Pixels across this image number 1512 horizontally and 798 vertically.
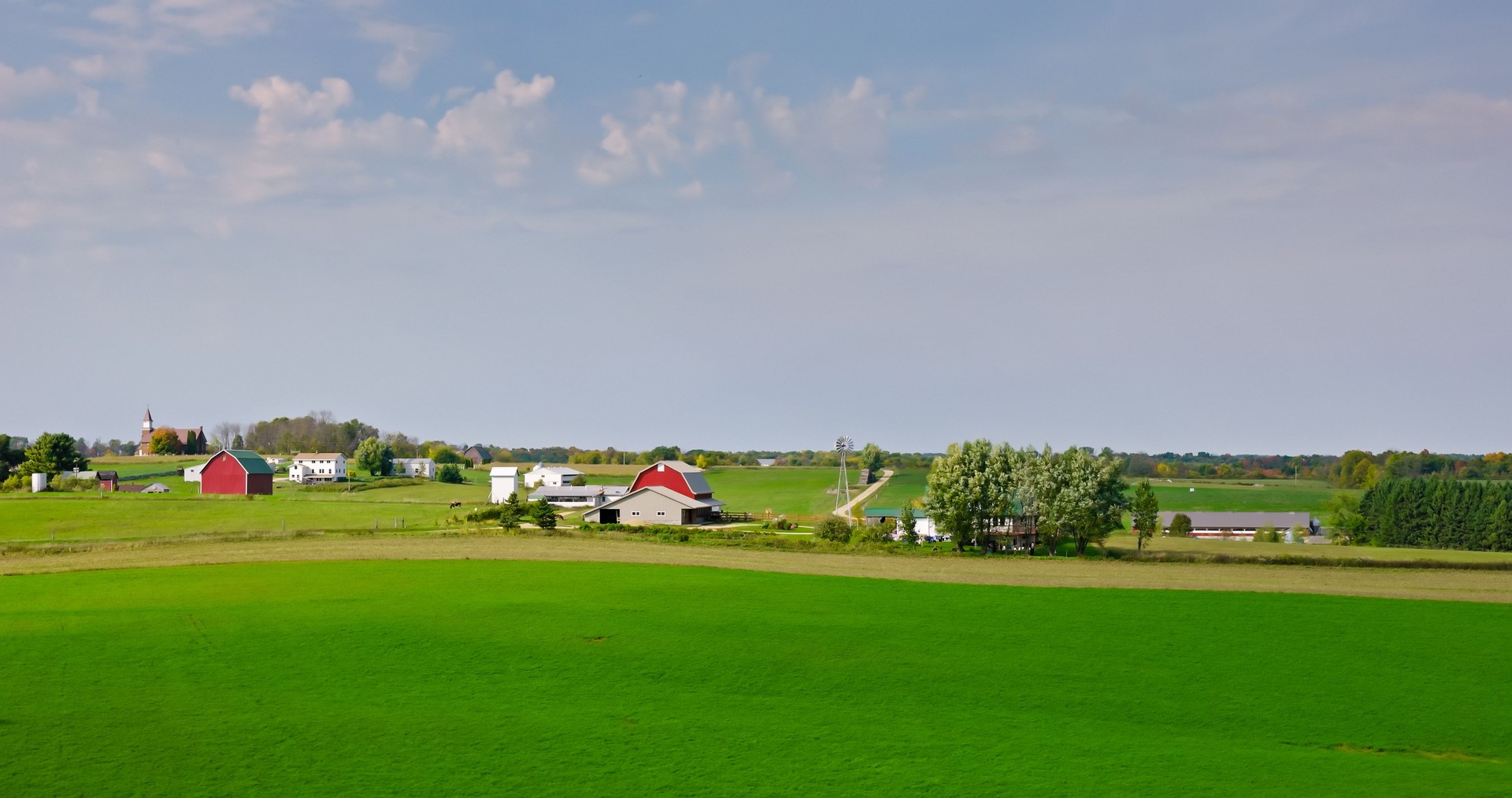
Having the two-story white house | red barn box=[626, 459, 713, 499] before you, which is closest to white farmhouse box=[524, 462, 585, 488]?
the two-story white house

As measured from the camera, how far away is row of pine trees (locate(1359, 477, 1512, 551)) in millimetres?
98500

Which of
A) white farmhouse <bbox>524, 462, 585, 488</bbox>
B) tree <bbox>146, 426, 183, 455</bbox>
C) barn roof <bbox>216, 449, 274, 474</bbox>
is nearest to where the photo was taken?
barn roof <bbox>216, 449, 274, 474</bbox>

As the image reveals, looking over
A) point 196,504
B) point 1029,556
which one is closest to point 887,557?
point 1029,556

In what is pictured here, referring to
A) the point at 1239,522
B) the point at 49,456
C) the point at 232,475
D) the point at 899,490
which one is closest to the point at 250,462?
the point at 232,475

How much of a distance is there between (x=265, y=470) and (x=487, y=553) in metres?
63.0

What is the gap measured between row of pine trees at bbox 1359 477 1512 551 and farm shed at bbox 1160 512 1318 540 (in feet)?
27.1

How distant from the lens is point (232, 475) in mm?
103750

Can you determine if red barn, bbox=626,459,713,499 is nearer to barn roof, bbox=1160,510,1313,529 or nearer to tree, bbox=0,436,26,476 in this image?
barn roof, bbox=1160,510,1313,529

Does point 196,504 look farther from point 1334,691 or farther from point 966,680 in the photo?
point 1334,691

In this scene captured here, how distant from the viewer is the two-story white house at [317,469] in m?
144

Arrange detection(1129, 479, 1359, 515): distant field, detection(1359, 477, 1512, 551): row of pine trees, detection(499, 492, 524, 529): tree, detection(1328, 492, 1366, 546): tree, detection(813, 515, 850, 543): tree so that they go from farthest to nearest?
detection(1129, 479, 1359, 515): distant field
detection(1328, 492, 1366, 546): tree
detection(1359, 477, 1512, 551): row of pine trees
detection(499, 492, 524, 529): tree
detection(813, 515, 850, 543): tree

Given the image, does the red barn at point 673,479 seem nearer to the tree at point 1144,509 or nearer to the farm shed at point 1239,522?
the tree at point 1144,509

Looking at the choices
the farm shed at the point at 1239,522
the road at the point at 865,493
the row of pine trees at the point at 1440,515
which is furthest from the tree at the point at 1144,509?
Result: the row of pine trees at the point at 1440,515

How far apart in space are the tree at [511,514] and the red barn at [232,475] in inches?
1427
